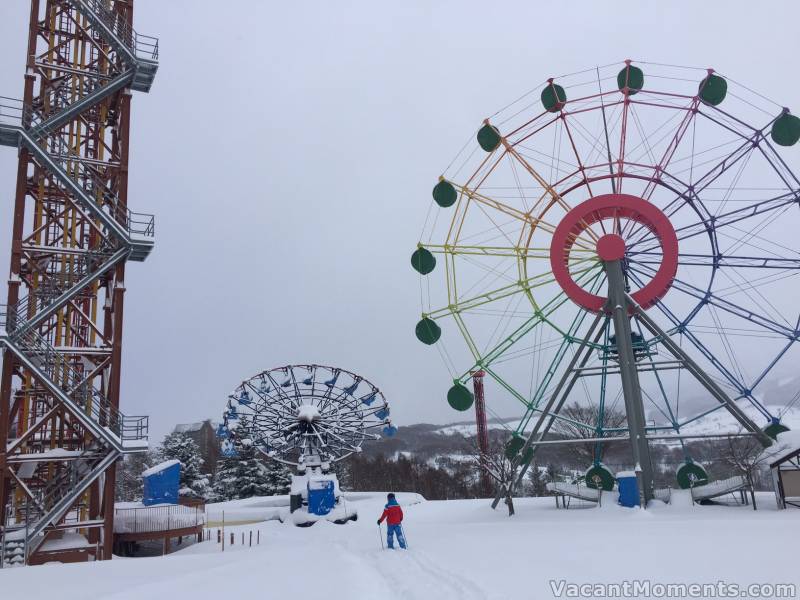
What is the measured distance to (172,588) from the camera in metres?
9.31

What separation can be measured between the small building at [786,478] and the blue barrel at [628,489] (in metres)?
3.94

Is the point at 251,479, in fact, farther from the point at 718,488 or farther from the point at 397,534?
the point at 397,534

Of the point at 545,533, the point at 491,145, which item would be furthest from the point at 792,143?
the point at 545,533

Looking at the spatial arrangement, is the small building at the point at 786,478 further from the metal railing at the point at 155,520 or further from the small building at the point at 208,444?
the small building at the point at 208,444

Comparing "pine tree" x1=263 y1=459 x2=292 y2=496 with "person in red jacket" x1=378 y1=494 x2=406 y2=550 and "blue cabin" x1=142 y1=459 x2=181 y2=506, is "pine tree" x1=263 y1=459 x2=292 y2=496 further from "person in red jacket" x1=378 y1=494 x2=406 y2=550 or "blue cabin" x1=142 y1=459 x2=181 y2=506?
"person in red jacket" x1=378 y1=494 x2=406 y2=550

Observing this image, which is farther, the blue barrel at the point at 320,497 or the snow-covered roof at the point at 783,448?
the blue barrel at the point at 320,497

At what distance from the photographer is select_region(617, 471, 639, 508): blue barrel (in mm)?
19938

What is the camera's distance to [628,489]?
2019 centimetres

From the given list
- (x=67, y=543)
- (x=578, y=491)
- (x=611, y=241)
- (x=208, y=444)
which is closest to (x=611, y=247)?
(x=611, y=241)

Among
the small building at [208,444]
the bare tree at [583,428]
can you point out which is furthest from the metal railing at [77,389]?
the small building at [208,444]

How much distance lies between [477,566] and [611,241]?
15.3m

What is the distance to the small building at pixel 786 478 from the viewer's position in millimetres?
18266

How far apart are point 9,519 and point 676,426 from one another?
24596mm

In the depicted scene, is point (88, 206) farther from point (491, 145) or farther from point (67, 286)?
point (491, 145)
